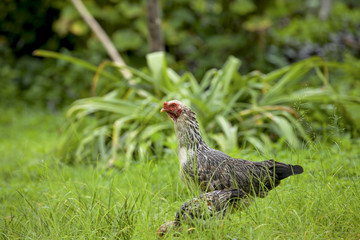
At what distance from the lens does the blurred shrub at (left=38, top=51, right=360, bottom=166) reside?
4246 mm

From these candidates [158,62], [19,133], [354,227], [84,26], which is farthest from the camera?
[84,26]

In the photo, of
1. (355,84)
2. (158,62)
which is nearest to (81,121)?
(158,62)

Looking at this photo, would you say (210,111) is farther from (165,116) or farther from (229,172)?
(229,172)

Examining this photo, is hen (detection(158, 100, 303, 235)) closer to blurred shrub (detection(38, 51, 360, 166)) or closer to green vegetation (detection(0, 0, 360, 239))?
green vegetation (detection(0, 0, 360, 239))

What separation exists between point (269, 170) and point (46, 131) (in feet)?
15.8

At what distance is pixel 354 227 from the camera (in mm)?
2123

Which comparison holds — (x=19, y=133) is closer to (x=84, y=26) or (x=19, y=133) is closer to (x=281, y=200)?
(x=84, y=26)

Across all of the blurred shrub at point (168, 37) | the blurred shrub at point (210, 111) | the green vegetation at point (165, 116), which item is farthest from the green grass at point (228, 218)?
the blurred shrub at point (168, 37)

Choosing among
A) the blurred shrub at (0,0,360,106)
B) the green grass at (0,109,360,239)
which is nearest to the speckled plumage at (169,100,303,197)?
the green grass at (0,109,360,239)

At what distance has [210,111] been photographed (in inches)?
175

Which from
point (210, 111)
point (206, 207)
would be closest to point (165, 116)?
point (210, 111)

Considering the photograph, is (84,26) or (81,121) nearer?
(81,121)

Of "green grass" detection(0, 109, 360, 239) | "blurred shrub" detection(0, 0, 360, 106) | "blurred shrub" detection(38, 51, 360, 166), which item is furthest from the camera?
"blurred shrub" detection(0, 0, 360, 106)

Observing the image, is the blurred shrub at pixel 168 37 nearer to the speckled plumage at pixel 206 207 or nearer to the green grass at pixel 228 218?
the green grass at pixel 228 218
